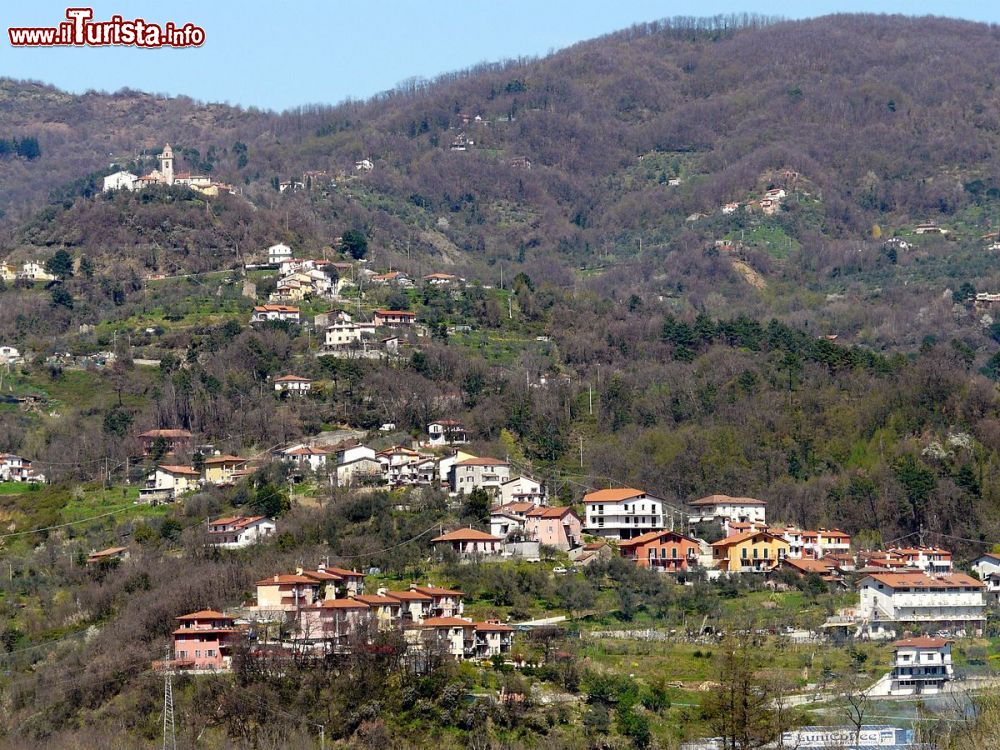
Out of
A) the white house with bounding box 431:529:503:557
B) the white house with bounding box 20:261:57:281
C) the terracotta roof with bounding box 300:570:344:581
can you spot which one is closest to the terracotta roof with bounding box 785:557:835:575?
the white house with bounding box 431:529:503:557

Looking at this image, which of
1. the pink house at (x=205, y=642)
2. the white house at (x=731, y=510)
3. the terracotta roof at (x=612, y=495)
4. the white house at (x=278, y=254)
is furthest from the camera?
the white house at (x=278, y=254)

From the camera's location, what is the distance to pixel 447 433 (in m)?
78.2

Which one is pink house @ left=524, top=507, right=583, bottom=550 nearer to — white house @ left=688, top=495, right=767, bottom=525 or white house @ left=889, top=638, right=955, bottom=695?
white house @ left=688, top=495, right=767, bottom=525

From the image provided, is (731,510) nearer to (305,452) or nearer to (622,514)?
(622,514)

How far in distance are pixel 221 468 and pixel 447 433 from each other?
9326 millimetres

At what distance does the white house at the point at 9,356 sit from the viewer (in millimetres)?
90250

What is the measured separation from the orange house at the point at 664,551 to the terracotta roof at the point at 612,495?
119 inches

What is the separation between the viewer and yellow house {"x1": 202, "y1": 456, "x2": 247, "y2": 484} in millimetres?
73812

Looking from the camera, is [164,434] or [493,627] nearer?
[493,627]

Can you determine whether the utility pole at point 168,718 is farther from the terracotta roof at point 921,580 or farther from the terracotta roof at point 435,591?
the terracotta roof at point 921,580

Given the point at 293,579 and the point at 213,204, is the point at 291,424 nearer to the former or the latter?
the point at 293,579

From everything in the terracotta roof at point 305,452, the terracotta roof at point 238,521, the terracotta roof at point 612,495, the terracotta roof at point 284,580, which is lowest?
the terracotta roof at point 284,580

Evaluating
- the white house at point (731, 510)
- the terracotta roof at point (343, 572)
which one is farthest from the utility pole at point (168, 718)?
the white house at point (731, 510)

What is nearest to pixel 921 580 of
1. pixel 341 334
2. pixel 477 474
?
pixel 477 474
